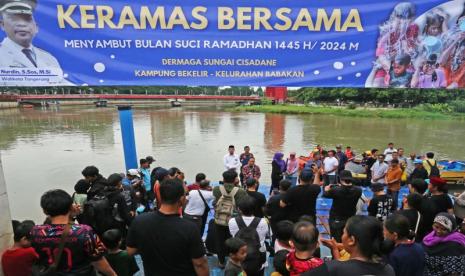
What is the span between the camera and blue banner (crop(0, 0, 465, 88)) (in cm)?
362

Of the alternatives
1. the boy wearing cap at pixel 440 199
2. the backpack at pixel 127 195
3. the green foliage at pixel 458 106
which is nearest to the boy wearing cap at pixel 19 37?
the backpack at pixel 127 195

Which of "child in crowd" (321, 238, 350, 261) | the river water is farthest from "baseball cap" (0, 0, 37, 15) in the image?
the river water

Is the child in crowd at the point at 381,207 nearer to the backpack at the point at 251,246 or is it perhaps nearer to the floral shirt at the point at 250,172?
the backpack at the point at 251,246

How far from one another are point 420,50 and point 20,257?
4.61m

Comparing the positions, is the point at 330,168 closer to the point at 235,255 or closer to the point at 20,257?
the point at 235,255

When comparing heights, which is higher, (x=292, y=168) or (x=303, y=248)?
(x=303, y=248)

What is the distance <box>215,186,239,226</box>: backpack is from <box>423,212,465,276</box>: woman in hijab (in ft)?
5.78

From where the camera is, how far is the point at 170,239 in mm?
1908

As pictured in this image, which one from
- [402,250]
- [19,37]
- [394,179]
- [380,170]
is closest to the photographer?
[402,250]

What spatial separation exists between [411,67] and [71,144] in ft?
57.9

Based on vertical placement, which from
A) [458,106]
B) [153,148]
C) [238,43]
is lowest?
[153,148]

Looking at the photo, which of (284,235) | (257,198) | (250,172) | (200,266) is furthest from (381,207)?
(250,172)

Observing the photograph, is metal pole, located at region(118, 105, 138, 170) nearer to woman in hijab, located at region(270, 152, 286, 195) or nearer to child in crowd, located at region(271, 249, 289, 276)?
woman in hijab, located at region(270, 152, 286, 195)

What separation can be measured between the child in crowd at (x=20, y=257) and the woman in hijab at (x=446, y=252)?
3017 mm
